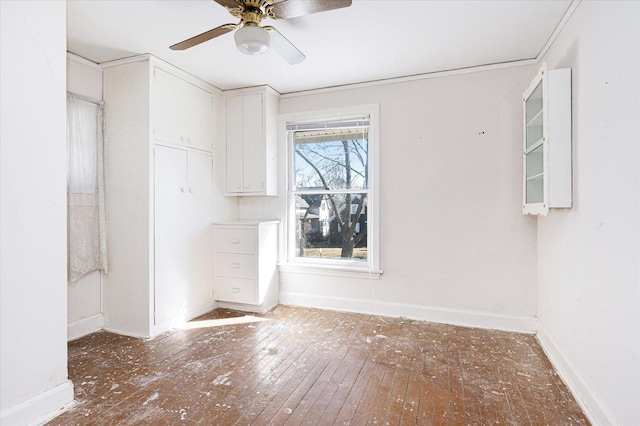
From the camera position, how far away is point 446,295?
3.29 meters

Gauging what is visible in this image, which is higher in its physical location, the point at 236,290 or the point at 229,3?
the point at 229,3

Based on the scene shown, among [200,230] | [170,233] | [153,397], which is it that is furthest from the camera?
[200,230]

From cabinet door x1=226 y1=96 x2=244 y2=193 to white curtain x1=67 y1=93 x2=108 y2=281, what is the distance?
1236mm

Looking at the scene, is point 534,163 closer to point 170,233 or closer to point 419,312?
point 419,312

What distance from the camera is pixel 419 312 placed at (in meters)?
3.37

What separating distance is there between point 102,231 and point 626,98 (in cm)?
369

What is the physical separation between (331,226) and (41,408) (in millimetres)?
2743

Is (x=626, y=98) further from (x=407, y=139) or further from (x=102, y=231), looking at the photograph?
(x=102, y=231)

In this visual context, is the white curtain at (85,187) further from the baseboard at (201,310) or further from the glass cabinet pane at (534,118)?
the glass cabinet pane at (534,118)

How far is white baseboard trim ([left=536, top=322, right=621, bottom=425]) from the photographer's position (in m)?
1.70

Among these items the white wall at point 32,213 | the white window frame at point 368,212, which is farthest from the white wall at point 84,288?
the white window frame at point 368,212

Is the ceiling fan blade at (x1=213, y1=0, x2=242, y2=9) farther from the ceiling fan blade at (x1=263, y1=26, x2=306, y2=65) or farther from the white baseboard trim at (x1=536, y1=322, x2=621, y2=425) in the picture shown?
the white baseboard trim at (x1=536, y1=322, x2=621, y2=425)

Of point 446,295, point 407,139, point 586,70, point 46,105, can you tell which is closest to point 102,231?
point 46,105

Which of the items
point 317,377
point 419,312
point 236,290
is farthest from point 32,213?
point 419,312
